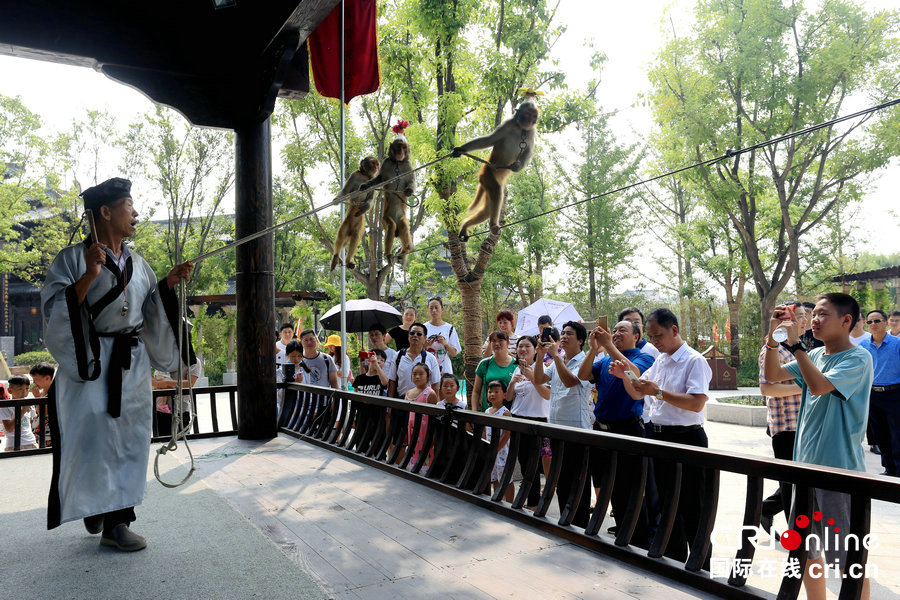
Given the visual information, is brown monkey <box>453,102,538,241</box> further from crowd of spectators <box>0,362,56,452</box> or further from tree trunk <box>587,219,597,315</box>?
tree trunk <box>587,219,597,315</box>

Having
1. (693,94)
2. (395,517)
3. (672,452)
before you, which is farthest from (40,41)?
(693,94)

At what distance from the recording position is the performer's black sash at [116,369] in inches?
142

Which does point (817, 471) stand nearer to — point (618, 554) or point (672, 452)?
point (672, 452)

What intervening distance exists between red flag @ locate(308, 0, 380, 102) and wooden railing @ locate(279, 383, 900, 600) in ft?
9.62

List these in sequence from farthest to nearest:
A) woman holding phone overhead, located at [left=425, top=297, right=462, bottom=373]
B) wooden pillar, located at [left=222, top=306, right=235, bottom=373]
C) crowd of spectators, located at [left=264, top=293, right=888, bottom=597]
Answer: wooden pillar, located at [left=222, top=306, right=235, bottom=373] → woman holding phone overhead, located at [left=425, top=297, right=462, bottom=373] → crowd of spectators, located at [left=264, top=293, right=888, bottom=597]

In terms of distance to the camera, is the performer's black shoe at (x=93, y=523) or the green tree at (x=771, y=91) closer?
the performer's black shoe at (x=93, y=523)

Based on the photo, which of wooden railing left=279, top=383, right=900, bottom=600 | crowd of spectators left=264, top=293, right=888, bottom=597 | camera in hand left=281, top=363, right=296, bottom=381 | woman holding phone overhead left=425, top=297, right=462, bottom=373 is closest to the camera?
wooden railing left=279, top=383, right=900, bottom=600

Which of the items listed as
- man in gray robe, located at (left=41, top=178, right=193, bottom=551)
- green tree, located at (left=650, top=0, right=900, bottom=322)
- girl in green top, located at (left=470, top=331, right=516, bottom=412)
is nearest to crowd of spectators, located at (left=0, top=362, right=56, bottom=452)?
man in gray robe, located at (left=41, top=178, right=193, bottom=551)

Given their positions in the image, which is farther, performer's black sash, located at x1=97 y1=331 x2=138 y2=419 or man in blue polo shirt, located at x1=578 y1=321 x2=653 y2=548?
man in blue polo shirt, located at x1=578 y1=321 x2=653 y2=548

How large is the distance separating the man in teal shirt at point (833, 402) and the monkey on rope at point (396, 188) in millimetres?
2542

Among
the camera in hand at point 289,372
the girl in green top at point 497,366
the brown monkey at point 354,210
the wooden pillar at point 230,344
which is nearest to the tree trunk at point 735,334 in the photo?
the wooden pillar at point 230,344

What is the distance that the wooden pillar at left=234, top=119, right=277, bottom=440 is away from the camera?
6895 millimetres

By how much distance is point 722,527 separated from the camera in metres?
5.09

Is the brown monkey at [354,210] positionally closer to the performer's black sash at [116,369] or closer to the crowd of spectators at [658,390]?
the crowd of spectators at [658,390]
